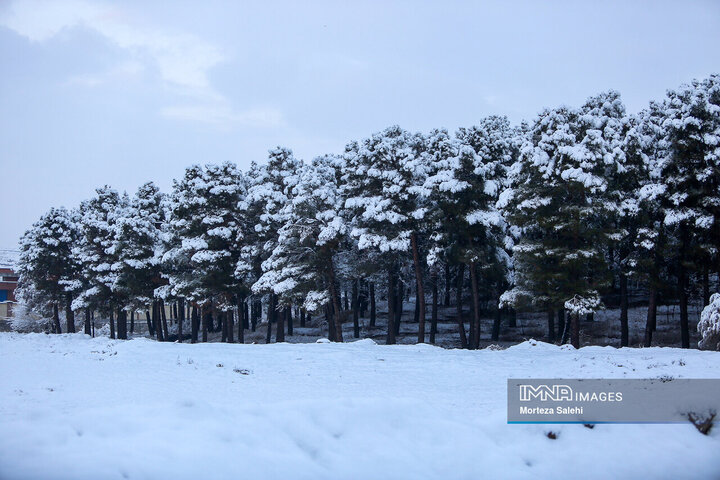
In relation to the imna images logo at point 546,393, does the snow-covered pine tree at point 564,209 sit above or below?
above

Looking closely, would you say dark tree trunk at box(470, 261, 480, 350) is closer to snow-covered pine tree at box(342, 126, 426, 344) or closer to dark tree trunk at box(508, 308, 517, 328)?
snow-covered pine tree at box(342, 126, 426, 344)

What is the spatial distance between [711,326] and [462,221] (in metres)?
12.2

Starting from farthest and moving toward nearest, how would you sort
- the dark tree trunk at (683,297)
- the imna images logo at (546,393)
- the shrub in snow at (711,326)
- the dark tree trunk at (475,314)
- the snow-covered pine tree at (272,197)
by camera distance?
the snow-covered pine tree at (272,197) → the dark tree trunk at (475,314) → the dark tree trunk at (683,297) → the shrub in snow at (711,326) → the imna images logo at (546,393)

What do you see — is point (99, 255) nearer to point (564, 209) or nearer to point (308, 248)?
point (308, 248)

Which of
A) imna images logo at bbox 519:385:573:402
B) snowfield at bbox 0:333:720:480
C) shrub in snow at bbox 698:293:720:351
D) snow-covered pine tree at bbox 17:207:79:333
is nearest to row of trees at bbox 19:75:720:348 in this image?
shrub in snow at bbox 698:293:720:351

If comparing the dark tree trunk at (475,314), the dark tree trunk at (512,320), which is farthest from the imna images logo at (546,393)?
the dark tree trunk at (512,320)

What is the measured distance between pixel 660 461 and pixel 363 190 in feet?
76.5

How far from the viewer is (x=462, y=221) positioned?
2778 centimetres

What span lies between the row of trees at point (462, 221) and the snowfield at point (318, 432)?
9.92 m

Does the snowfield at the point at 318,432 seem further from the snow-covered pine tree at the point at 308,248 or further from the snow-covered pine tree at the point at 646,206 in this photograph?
the snow-covered pine tree at the point at 308,248

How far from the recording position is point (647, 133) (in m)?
27.5

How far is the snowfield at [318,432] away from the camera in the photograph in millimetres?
7668

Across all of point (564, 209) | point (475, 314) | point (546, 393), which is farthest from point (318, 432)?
point (475, 314)

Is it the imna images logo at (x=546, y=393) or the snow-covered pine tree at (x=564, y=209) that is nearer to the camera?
the imna images logo at (x=546, y=393)
